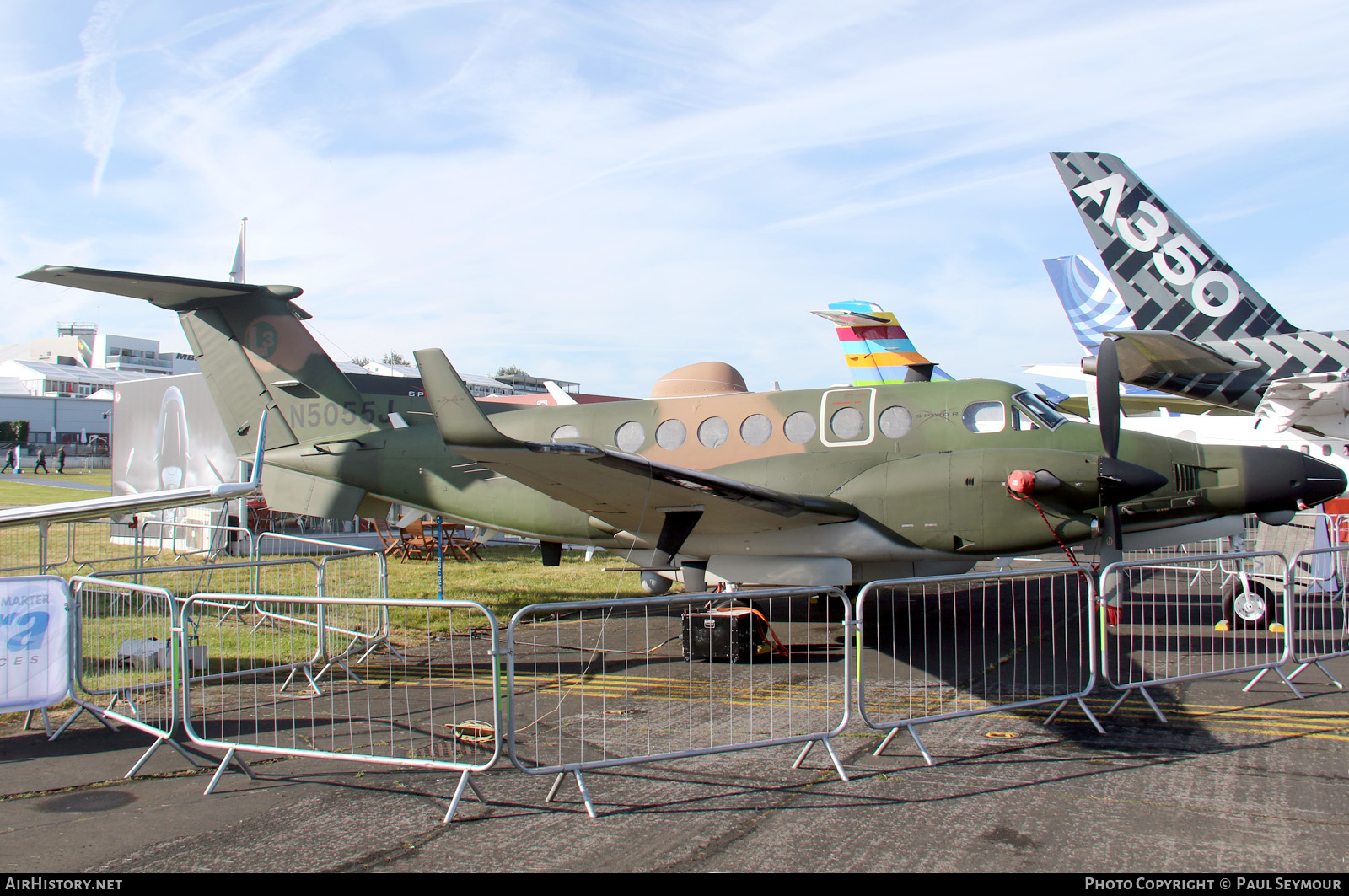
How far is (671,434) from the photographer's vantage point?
38.2ft

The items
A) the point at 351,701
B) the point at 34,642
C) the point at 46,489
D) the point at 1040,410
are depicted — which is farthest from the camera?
the point at 46,489

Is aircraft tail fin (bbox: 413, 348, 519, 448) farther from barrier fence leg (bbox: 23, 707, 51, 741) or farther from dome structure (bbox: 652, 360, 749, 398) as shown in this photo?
dome structure (bbox: 652, 360, 749, 398)

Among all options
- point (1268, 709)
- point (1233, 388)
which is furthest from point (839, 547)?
point (1233, 388)

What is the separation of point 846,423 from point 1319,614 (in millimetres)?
7190

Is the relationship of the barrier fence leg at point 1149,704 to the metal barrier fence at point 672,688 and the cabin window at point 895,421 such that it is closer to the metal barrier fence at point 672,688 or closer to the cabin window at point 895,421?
the metal barrier fence at point 672,688

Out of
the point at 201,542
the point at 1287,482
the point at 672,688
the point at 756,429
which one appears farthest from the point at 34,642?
the point at 201,542

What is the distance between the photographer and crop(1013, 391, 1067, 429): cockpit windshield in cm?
1004

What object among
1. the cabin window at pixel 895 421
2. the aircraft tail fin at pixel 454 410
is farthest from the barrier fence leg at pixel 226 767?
the cabin window at pixel 895 421

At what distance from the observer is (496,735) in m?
4.73

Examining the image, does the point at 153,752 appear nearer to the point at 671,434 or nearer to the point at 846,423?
the point at 671,434

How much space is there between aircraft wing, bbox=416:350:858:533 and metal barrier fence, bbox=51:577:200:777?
8.80ft

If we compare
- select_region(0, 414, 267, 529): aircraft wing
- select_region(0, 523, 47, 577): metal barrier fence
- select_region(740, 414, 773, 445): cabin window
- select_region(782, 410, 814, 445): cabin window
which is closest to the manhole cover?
select_region(0, 414, 267, 529): aircraft wing

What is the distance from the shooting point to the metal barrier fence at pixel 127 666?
5.80 meters
